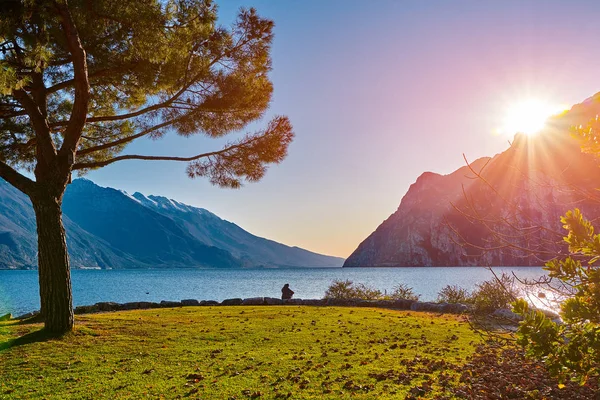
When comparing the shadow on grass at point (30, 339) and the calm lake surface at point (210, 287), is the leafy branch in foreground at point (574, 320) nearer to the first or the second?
the shadow on grass at point (30, 339)

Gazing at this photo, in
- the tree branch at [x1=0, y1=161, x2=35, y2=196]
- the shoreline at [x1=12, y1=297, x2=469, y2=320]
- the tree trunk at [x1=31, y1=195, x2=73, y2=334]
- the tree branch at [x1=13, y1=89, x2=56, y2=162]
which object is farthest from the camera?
the shoreline at [x1=12, y1=297, x2=469, y2=320]

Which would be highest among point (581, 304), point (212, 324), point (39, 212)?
point (39, 212)

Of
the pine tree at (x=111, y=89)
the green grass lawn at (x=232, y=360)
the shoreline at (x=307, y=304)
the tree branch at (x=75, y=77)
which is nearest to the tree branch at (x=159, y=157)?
the pine tree at (x=111, y=89)

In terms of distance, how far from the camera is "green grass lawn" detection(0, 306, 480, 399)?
20.1ft

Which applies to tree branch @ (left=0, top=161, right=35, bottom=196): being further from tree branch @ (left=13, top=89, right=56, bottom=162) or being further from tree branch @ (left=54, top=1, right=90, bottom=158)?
tree branch @ (left=54, top=1, right=90, bottom=158)

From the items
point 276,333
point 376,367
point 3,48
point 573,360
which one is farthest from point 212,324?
point 573,360

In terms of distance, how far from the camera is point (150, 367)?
744 centimetres

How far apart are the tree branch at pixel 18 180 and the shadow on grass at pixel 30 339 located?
11.2 feet

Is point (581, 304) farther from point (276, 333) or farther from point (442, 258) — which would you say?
point (442, 258)

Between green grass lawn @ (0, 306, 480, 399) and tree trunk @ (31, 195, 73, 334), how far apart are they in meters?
0.51

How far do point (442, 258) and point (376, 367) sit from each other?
157998 mm

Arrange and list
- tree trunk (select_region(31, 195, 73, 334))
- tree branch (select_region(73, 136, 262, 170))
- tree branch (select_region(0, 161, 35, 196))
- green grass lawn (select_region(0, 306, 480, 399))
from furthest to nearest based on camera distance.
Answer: tree branch (select_region(73, 136, 262, 170))
tree branch (select_region(0, 161, 35, 196))
tree trunk (select_region(31, 195, 73, 334))
green grass lawn (select_region(0, 306, 480, 399))

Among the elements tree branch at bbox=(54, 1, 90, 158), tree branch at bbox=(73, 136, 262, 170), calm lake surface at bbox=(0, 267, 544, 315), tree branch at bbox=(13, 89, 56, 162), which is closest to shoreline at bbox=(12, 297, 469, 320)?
tree branch at bbox=(73, 136, 262, 170)

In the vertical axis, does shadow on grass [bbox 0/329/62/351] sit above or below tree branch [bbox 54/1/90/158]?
below
